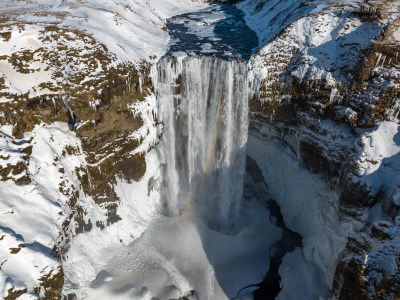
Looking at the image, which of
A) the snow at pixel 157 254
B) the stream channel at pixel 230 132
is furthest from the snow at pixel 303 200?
the snow at pixel 157 254

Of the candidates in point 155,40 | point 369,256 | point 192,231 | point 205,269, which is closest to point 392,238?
point 369,256

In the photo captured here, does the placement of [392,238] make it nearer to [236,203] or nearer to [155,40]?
[236,203]

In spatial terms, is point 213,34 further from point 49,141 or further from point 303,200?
point 49,141

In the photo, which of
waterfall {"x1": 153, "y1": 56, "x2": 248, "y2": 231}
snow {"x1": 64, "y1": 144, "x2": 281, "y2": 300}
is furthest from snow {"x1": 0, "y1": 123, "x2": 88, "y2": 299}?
waterfall {"x1": 153, "y1": 56, "x2": 248, "y2": 231}

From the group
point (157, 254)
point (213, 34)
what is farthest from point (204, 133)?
point (213, 34)

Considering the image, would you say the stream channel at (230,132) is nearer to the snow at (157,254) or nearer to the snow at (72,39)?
the snow at (157,254)

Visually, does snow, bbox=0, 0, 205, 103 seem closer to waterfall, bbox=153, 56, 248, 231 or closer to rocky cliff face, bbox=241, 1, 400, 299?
waterfall, bbox=153, 56, 248, 231
